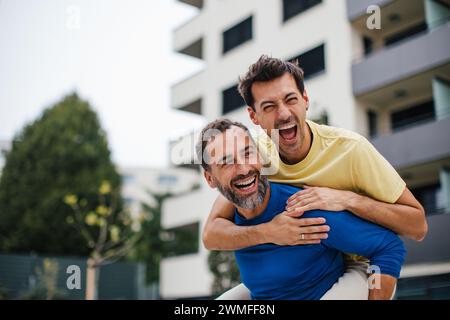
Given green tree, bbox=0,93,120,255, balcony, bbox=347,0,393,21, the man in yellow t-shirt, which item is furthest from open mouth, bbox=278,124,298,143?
green tree, bbox=0,93,120,255

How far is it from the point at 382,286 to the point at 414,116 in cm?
692

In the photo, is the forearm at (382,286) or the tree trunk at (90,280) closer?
the forearm at (382,286)

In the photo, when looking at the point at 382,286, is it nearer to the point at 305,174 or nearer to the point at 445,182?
the point at 305,174

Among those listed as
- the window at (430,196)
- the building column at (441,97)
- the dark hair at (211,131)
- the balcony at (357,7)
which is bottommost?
the dark hair at (211,131)

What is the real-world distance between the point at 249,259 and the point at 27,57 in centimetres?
394

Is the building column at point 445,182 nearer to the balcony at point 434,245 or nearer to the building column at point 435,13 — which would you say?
the balcony at point 434,245

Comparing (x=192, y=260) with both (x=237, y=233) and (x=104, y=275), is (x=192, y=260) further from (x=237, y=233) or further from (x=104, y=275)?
(x=237, y=233)

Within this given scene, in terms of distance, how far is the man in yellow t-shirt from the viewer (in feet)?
6.68

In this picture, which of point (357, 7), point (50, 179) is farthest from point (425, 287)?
point (50, 179)

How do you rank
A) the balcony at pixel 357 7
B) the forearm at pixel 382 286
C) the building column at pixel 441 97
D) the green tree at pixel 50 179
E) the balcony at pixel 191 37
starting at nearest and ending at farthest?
the forearm at pixel 382 286 → the balcony at pixel 357 7 → the balcony at pixel 191 37 → the building column at pixel 441 97 → the green tree at pixel 50 179

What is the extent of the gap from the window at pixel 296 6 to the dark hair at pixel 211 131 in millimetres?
3767

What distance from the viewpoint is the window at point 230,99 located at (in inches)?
179

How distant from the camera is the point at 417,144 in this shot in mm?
7672

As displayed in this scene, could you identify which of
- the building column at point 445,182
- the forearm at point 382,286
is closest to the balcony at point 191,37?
the building column at point 445,182
